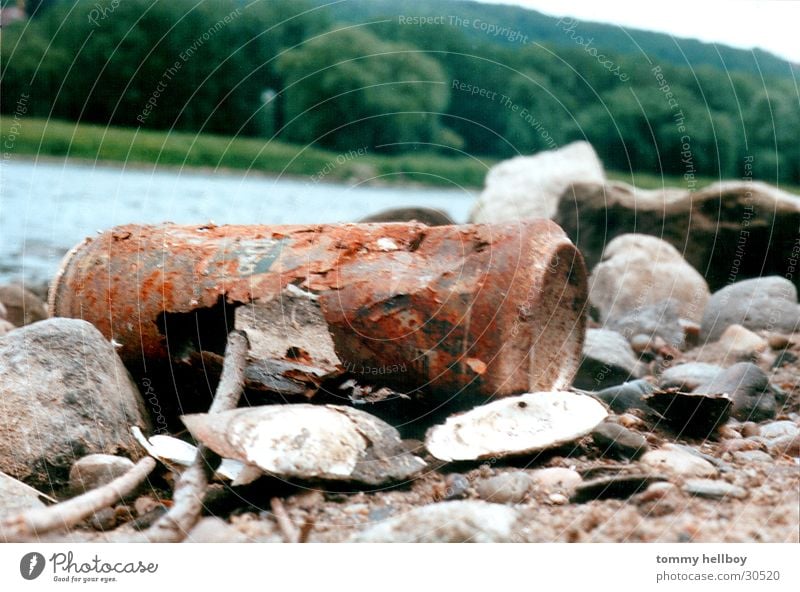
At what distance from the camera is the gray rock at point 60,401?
12.3ft

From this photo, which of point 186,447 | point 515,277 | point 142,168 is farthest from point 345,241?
point 142,168

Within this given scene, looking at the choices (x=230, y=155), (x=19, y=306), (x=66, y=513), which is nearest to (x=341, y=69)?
(x=230, y=155)

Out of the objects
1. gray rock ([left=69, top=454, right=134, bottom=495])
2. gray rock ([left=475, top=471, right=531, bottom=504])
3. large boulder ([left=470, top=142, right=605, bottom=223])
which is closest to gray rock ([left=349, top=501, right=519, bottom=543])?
gray rock ([left=475, top=471, right=531, bottom=504])

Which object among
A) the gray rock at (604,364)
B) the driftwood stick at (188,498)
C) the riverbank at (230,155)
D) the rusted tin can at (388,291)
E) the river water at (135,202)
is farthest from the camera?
the river water at (135,202)

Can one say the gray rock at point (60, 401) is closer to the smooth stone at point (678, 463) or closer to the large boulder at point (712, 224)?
the smooth stone at point (678, 463)

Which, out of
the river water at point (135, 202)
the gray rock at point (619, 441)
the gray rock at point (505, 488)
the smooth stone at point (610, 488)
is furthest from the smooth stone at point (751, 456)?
the river water at point (135, 202)

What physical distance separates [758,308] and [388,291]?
12.3ft

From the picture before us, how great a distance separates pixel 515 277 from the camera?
13.5ft

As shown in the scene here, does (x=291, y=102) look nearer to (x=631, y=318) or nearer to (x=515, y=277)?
(x=515, y=277)

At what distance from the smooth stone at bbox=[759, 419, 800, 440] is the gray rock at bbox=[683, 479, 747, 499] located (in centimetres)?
83

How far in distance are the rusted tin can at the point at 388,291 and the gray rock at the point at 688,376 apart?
3.25 feet

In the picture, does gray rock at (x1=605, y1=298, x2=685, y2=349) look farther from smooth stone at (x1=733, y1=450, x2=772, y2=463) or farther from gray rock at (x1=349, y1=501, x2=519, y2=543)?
gray rock at (x1=349, y1=501, x2=519, y2=543)

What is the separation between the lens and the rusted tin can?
4.12 m

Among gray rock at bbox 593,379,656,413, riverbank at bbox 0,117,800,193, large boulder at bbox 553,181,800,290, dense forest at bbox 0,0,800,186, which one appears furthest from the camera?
large boulder at bbox 553,181,800,290
